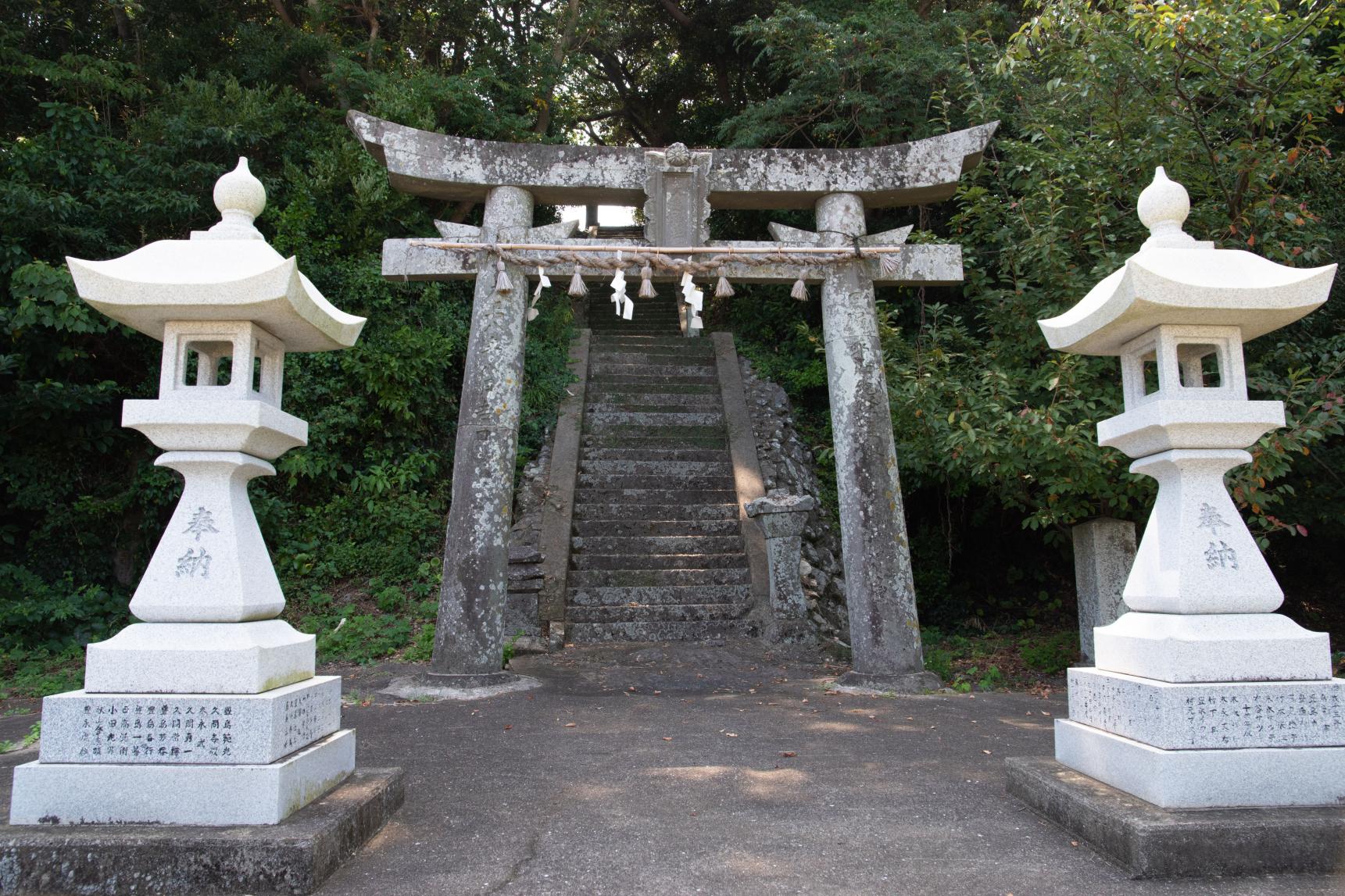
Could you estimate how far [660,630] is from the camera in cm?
755

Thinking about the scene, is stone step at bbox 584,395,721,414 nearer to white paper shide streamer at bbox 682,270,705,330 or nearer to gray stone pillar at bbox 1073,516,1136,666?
white paper shide streamer at bbox 682,270,705,330

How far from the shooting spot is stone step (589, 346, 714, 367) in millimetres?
12039

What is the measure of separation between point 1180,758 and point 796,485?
281 inches

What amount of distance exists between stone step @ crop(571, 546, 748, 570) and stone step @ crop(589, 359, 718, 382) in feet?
12.4

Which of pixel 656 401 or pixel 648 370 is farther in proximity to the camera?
pixel 648 370

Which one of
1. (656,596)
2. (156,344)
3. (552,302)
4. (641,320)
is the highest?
(641,320)

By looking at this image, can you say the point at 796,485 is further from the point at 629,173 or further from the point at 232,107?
the point at 232,107

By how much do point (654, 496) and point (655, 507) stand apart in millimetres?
263

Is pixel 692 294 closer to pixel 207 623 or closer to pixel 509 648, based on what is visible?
pixel 509 648

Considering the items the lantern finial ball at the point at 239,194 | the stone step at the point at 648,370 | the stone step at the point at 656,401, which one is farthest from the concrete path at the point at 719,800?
the stone step at the point at 648,370

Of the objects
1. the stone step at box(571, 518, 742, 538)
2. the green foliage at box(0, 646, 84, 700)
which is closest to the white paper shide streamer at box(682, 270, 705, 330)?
the stone step at box(571, 518, 742, 538)

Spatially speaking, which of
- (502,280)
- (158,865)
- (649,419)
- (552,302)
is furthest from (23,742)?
(552,302)

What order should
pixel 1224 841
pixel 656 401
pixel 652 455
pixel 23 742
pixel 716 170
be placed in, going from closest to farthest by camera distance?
pixel 1224 841
pixel 23 742
pixel 716 170
pixel 652 455
pixel 656 401

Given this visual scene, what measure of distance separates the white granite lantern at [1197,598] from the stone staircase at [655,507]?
4557mm
